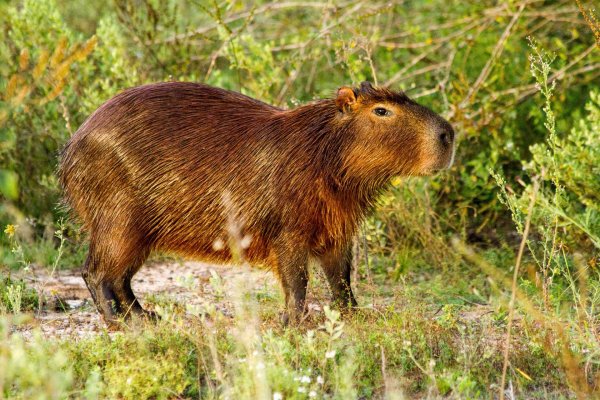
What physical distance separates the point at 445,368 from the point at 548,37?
4586 mm

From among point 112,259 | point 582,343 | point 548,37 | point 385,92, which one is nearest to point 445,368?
point 582,343

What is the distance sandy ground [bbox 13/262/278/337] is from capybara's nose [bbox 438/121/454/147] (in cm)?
111

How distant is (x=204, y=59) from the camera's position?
8.00 metres

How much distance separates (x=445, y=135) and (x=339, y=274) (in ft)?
2.91

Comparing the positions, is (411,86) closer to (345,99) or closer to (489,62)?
(489,62)

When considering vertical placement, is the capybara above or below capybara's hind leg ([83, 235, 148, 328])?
above

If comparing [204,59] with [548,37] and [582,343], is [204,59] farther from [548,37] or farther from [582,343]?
[582,343]

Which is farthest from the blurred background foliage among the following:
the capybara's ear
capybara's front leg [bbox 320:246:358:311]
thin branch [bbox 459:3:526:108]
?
capybara's front leg [bbox 320:246:358:311]

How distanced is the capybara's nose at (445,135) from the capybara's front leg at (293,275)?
2.73 feet

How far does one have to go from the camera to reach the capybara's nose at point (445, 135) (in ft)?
14.9

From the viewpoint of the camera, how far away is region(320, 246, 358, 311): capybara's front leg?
191 inches

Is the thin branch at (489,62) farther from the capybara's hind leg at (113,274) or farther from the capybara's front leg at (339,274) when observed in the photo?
the capybara's hind leg at (113,274)

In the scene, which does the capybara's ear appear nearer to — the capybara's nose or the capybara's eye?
the capybara's eye

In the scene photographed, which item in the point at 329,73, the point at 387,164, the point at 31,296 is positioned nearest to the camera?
the point at 387,164
